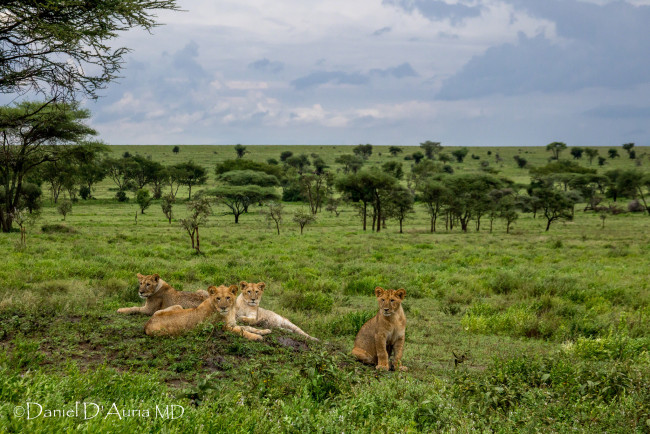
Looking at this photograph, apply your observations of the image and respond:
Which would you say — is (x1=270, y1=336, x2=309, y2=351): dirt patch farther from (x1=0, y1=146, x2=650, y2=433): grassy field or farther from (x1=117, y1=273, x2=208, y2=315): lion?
(x1=117, y1=273, x2=208, y2=315): lion

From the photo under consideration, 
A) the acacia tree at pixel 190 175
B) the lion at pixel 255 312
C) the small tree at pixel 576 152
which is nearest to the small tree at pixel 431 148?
the small tree at pixel 576 152

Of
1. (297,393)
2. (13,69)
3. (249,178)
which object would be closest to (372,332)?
(297,393)

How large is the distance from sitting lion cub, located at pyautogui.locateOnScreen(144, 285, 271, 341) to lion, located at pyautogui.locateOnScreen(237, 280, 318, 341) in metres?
0.61

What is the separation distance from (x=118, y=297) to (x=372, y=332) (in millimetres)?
6365

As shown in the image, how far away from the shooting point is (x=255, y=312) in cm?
769

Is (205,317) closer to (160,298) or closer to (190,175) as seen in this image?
(160,298)

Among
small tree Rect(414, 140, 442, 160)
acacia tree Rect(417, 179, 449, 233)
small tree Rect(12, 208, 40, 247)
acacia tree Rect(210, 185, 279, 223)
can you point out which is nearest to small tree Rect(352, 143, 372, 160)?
small tree Rect(414, 140, 442, 160)

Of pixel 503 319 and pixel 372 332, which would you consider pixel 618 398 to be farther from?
pixel 503 319

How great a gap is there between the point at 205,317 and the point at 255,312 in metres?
1.14

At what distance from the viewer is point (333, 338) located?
326 inches

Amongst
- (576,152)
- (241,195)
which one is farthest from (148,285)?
(576,152)

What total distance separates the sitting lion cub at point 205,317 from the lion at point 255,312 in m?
0.61

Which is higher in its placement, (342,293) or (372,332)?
(372,332)

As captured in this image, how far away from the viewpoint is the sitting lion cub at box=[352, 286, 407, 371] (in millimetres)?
6348
